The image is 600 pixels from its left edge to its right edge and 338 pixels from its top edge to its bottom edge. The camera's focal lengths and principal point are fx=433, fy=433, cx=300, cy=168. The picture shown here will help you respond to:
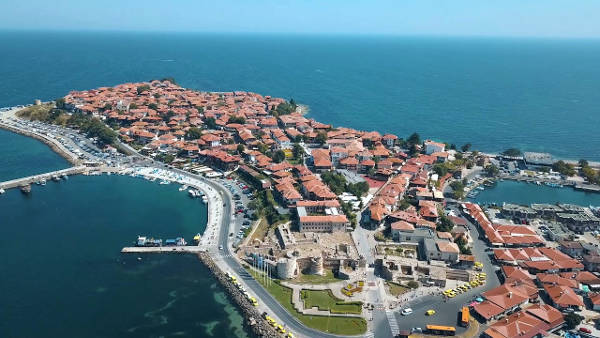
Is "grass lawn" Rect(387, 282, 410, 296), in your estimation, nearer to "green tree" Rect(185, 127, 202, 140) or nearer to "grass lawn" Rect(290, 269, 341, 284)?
"grass lawn" Rect(290, 269, 341, 284)

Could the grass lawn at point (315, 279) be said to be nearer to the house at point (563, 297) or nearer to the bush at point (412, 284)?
the bush at point (412, 284)

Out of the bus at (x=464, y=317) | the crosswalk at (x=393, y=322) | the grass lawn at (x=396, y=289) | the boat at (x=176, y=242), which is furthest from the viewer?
the boat at (x=176, y=242)

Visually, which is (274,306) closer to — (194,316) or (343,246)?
(194,316)

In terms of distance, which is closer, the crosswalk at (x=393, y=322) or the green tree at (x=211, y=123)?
the crosswalk at (x=393, y=322)

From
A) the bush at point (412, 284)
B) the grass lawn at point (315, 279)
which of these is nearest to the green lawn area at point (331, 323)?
the grass lawn at point (315, 279)

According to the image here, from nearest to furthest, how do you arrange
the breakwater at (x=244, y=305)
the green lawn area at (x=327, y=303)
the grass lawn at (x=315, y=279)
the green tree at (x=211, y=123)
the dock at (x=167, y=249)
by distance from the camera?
the breakwater at (x=244, y=305)
the green lawn area at (x=327, y=303)
the grass lawn at (x=315, y=279)
the dock at (x=167, y=249)
the green tree at (x=211, y=123)

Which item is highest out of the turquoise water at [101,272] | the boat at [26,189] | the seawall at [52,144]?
the seawall at [52,144]
